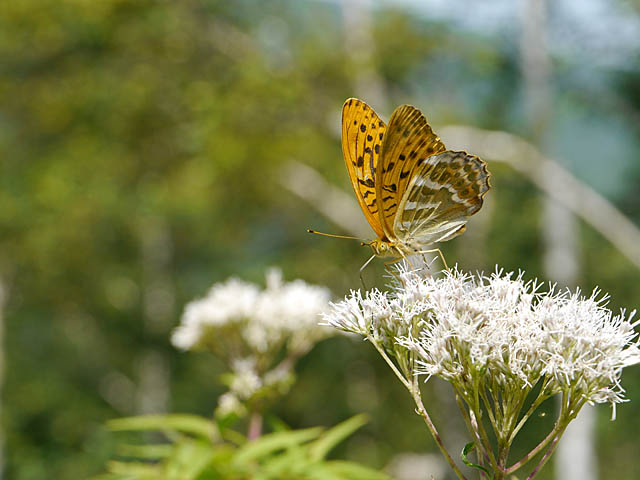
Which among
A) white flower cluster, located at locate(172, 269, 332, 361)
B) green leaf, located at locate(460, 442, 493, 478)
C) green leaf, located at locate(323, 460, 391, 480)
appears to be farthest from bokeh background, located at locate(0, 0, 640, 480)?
green leaf, located at locate(460, 442, 493, 478)

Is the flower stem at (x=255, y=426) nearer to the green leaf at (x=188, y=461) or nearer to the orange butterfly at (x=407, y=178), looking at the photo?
the green leaf at (x=188, y=461)

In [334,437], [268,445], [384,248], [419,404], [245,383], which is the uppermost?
[384,248]

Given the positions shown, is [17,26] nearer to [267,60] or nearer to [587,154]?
[267,60]

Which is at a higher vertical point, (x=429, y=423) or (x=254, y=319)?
(x=254, y=319)

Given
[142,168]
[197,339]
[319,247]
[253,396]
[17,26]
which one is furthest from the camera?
[319,247]

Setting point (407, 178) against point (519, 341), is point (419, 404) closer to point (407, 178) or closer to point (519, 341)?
point (519, 341)

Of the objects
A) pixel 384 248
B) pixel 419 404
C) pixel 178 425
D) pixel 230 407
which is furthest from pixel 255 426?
pixel 419 404

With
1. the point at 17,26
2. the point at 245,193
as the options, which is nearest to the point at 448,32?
the point at 245,193
